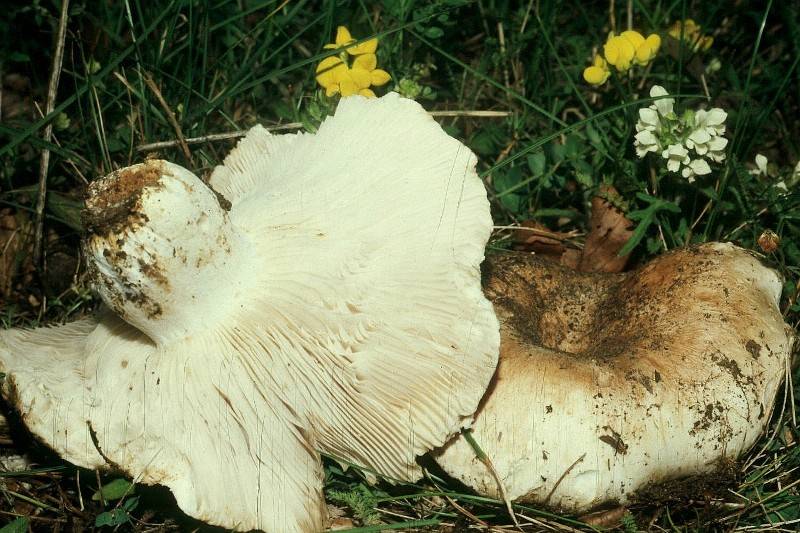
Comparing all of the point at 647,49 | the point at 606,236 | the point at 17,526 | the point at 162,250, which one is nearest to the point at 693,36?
the point at 647,49

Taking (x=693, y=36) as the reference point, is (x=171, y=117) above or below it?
above

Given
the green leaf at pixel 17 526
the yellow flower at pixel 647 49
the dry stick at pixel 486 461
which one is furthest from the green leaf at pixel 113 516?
the yellow flower at pixel 647 49

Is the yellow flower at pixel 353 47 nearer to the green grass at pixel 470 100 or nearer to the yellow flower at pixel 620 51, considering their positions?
the green grass at pixel 470 100

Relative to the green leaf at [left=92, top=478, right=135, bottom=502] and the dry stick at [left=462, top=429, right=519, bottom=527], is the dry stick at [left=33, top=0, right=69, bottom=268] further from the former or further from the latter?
the dry stick at [left=462, top=429, right=519, bottom=527]

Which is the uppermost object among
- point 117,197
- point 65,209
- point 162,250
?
point 117,197

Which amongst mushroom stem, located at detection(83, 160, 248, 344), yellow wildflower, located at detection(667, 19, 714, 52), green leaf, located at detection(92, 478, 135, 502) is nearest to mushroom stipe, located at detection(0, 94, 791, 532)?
mushroom stem, located at detection(83, 160, 248, 344)

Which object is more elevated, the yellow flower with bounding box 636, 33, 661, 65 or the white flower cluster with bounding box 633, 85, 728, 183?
the yellow flower with bounding box 636, 33, 661, 65

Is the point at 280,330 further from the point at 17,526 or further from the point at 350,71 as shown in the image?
the point at 350,71
